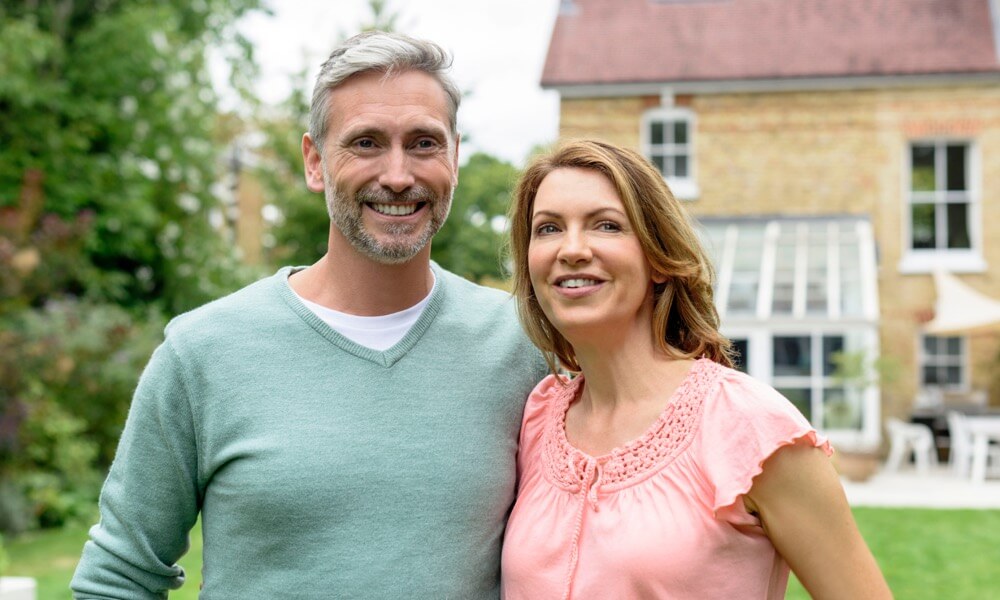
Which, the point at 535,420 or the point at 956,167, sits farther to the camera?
the point at 956,167

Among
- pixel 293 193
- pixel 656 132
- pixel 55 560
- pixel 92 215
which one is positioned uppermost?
pixel 656 132

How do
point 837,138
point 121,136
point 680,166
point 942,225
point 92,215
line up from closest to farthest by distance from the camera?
point 92,215 → point 121,136 → point 942,225 → point 837,138 → point 680,166

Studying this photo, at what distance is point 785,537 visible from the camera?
7.23 feet

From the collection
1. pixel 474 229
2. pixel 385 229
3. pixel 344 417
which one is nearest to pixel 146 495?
pixel 344 417

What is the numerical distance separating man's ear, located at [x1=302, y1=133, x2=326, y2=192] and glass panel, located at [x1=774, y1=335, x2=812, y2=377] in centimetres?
1228

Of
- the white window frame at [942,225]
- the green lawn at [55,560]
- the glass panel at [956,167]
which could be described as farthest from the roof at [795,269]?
the green lawn at [55,560]

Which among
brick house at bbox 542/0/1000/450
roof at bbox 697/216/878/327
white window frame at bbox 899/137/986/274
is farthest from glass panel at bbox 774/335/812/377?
white window frame at bbox 899/137/986/274

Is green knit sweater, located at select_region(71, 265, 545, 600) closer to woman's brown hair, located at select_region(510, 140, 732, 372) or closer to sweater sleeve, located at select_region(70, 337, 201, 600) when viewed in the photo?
sweater sleeve, located at select_region(70, 337, 201, 600)

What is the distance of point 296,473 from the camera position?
237 cm

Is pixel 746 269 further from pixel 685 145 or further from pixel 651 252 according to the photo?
pixel 651 252

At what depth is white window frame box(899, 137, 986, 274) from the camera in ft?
51.7

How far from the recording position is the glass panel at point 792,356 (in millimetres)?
14164

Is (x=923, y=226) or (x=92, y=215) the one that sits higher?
(x=923, y=226)

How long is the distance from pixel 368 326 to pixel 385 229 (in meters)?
0.24
